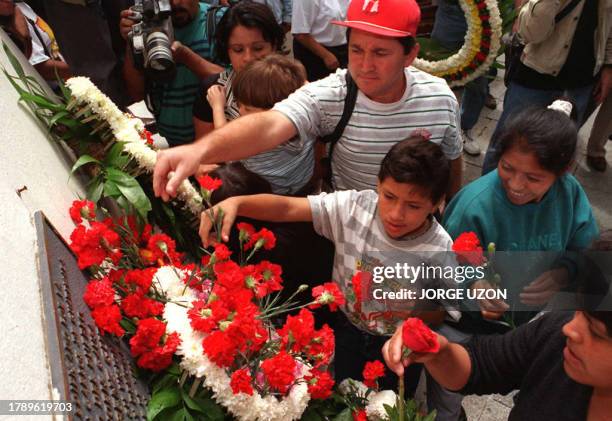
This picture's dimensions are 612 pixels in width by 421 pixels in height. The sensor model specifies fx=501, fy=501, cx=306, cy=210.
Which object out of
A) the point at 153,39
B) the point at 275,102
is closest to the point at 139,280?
the point at 275,102

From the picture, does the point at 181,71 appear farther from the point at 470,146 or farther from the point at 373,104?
the point at 470,146

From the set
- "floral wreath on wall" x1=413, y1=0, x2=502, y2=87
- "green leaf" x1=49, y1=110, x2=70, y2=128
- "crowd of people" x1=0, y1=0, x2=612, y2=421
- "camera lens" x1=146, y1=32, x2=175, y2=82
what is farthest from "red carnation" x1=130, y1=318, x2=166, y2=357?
"floral wreath on wall" x1=413, y1=0, x2=502, y2=87

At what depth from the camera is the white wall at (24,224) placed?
82 cm

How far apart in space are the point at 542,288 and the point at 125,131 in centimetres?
130

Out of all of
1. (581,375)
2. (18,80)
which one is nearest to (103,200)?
(18,80)

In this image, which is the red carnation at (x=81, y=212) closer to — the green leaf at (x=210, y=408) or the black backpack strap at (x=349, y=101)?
the green leaf at (x=210, y=408)

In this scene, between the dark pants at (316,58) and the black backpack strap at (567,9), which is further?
the dark pants at (316,58)

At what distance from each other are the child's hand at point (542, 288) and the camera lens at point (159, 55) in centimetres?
150

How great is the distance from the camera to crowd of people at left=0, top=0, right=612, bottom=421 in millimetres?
1087

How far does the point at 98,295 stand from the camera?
1097 mm

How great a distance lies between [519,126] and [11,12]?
74.5 inches

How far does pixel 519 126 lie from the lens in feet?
4.61

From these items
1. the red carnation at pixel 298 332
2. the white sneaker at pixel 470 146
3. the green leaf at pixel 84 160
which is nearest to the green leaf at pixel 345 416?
the red carnation at pixel 298 332

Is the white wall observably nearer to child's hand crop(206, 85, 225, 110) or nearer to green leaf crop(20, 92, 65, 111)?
green leaf crop(20, 92, 65, 111)
